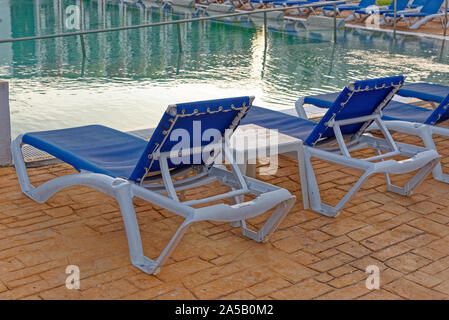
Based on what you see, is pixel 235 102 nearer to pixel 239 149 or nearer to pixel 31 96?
pixel 239 149

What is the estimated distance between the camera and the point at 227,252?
3373 millimetres

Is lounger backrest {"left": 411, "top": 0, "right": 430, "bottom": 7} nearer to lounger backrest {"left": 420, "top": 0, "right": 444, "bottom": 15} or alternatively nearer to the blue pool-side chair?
lounger backrest {"left": 420, "top": 0, "right": 444, "bottom": 15}

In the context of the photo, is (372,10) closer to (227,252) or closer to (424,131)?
(424,131)

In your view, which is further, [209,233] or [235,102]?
[209,233]

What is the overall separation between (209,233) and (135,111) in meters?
3.14

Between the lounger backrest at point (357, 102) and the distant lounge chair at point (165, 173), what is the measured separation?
73cm

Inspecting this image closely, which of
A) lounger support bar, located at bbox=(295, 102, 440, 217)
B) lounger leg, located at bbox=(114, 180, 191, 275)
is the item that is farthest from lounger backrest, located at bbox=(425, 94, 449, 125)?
lounger leg, located at bbox=(114, 180, 191, 275)

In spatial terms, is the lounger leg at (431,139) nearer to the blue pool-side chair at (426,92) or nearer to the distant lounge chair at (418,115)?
the distant lounge chair at (418,115)

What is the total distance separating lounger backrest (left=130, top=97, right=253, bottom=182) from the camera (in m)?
3.08

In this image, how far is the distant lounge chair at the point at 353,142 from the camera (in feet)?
12.6

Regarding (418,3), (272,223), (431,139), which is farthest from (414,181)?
(418,3)

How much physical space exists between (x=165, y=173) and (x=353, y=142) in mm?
1664
